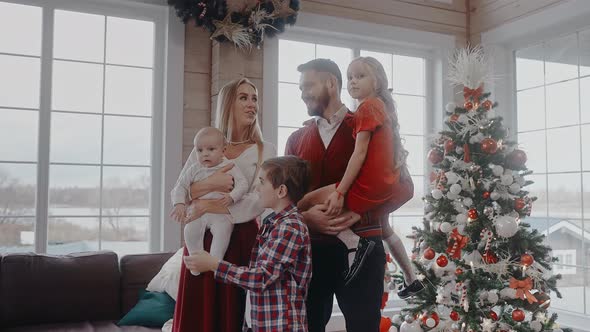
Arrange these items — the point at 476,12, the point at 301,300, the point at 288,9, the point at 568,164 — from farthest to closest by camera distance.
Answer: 1. the point at 476,12
2. the point at 568,164
3. the point at 288,9
4. the point at 301,300

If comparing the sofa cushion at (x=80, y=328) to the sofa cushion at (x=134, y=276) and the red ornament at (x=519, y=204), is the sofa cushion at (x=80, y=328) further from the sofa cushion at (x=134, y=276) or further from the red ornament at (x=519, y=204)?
the red ornament at (x=519, y=204)

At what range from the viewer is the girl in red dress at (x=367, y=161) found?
1601mm

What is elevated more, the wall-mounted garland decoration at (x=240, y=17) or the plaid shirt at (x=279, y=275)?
the wall-mounted garland decoration at (x=240, y=17)

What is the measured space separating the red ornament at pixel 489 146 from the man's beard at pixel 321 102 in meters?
A: 1.72

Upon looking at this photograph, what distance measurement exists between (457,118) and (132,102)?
6.70 ft

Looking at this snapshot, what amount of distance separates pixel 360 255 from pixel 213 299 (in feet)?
1.50

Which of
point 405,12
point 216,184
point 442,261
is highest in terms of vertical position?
point 405,12

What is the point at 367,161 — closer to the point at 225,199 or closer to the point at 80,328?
the point at 225,199

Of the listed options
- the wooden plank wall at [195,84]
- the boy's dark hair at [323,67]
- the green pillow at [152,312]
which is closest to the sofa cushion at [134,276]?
the green pillow at [152,312]

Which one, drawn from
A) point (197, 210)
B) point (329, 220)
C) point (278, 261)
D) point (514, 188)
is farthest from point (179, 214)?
point (514, 188)

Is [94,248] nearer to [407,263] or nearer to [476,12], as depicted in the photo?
[407,263]

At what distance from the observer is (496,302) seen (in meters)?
3.08

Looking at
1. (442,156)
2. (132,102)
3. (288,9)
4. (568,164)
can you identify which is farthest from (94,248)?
(568,164)

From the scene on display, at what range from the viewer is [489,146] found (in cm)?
314
